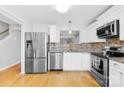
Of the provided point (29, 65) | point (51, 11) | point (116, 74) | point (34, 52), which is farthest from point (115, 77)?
point (29, 65)

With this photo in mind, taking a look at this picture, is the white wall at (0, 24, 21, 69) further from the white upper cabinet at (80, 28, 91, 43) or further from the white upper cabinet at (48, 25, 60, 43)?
the white upper cabinet at (80, 28, 91, 43)

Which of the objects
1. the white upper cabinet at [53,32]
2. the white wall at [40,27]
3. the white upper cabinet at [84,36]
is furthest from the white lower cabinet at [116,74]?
the white wall at [40,27]

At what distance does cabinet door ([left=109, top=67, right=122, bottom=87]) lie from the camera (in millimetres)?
2686

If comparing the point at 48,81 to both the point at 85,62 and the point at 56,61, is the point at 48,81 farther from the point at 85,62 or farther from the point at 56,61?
the point at 85,62

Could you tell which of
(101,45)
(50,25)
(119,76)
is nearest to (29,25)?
(50,25)

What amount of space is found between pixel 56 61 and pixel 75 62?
0.85 m

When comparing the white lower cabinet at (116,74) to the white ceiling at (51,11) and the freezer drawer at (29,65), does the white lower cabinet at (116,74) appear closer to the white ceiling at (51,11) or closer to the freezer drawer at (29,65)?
the white ceiling at (51,11)

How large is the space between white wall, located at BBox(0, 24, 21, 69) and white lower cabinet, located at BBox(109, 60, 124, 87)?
4560 millimetres

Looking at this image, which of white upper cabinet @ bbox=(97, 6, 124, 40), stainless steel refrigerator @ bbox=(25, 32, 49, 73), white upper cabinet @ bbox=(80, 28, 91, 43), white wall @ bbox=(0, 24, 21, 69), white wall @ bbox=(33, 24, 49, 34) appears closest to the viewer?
white upper cabinet @ bbox=(97, 6, 124, 40)

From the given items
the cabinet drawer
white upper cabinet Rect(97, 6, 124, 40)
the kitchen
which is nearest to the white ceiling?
the kitchen

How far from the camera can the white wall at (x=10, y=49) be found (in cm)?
593

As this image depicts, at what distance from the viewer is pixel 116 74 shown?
2814 millimetres
